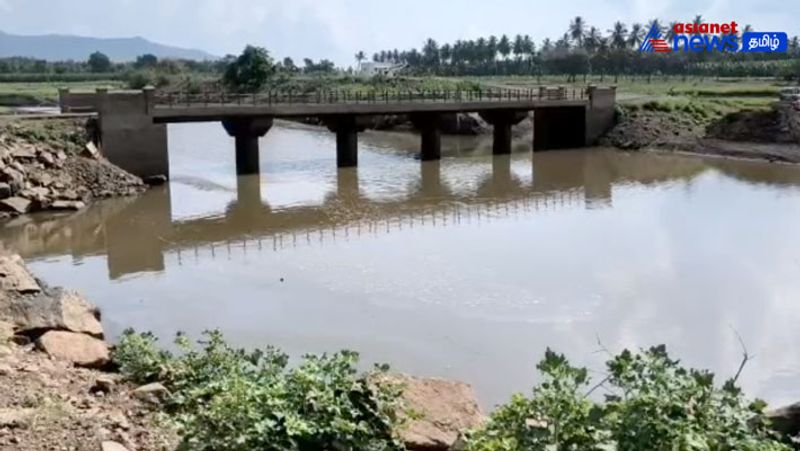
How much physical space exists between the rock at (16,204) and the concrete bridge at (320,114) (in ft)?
14.4

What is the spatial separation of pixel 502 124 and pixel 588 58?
66767 mm

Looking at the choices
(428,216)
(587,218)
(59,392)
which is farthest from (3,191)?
(59,392)

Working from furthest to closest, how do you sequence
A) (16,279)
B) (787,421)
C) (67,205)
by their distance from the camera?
(67,205) < (16,279) < (787,421)

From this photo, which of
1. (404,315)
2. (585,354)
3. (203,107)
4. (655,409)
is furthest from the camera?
(203,107)

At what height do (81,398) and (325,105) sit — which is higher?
(325,105)

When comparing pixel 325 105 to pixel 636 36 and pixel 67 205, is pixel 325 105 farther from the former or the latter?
pixel 636 36

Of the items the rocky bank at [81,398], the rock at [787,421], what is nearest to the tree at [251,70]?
the rocky bank at [81,398]

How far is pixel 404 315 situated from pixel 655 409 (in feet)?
29.6

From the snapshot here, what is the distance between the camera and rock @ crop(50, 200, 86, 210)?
78.0ft

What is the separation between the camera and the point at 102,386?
8344 millimetres

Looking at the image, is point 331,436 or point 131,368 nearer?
point 331,436

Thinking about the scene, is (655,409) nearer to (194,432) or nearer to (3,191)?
(194,432)

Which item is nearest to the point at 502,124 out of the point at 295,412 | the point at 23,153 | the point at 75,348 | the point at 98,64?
the point at 23,153

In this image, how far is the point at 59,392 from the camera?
7832 millimetres
